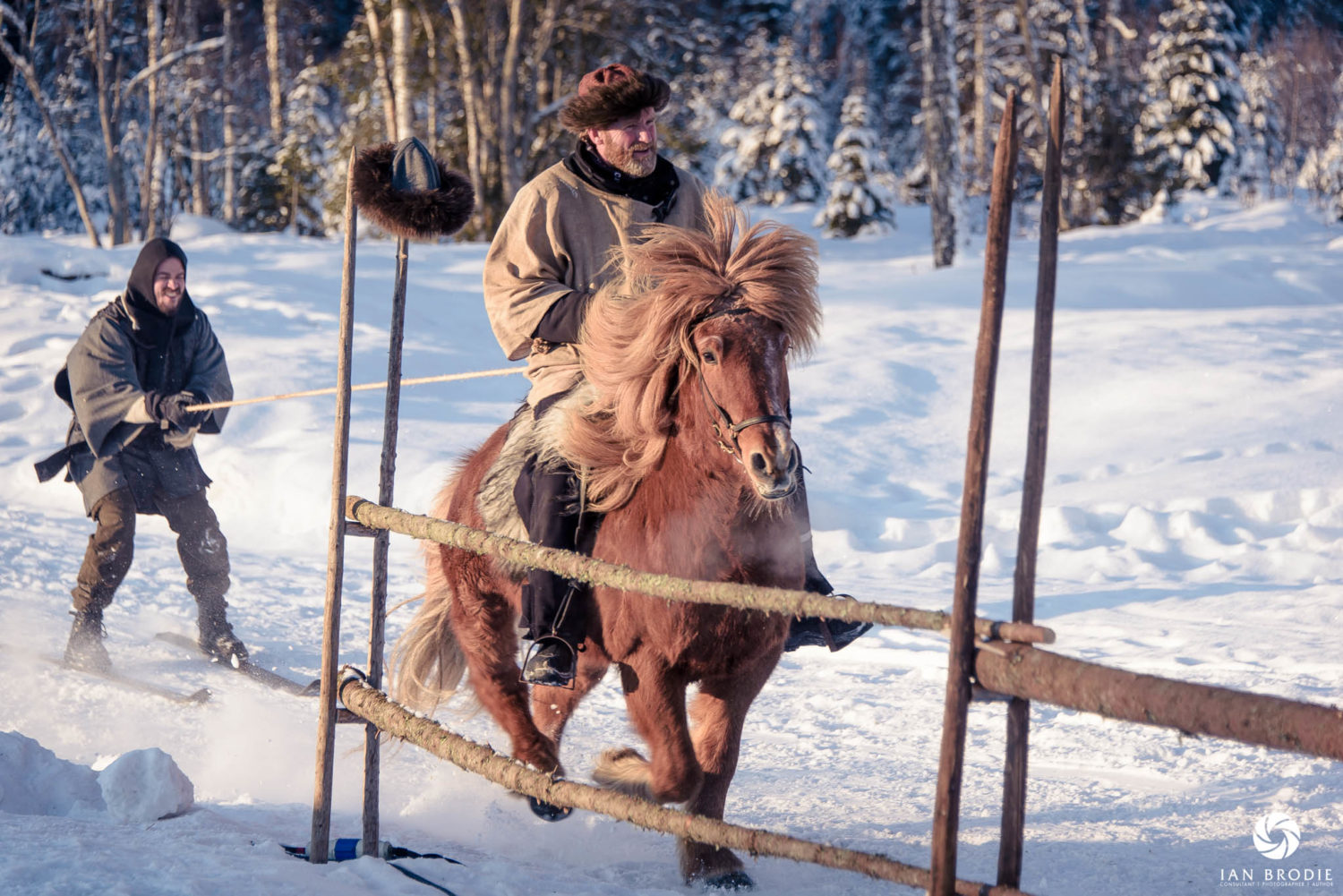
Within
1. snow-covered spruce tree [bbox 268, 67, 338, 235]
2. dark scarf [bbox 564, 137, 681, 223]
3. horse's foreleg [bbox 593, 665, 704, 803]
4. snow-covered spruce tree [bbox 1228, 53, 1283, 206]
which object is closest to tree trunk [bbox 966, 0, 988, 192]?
snow-covered spruce tree [bbox 1228, 53, 1283, 206]

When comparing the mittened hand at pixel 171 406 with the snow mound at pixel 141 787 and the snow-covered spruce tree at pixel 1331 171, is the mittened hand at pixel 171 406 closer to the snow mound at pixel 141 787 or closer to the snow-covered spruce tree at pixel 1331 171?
the snow mound at pixel 141 787

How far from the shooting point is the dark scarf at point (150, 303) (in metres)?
5.62

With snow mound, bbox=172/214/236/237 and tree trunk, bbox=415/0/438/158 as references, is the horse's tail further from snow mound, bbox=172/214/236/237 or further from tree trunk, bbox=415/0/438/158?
snow mound, bbox=172/214/236/237

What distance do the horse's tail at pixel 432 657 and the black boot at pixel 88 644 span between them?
2.00 meters

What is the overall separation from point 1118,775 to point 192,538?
4447 mm

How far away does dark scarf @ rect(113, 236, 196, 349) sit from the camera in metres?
5.62

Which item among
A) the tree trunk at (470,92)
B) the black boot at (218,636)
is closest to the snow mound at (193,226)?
the tree trunk at (470,92)

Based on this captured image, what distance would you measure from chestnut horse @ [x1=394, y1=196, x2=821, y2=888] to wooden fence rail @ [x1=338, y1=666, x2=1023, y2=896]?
417 mm

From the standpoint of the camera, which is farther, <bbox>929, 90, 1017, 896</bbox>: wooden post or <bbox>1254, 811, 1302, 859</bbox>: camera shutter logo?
<bbox>1254, 811, 1302, 859</bbox>: camera shutter logo

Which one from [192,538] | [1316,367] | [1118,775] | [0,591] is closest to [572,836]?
[1118,775]

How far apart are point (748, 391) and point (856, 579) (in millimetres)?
4545

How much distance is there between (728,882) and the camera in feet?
10.6

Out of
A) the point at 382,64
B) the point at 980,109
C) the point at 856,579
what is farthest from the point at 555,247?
the point at 980,109

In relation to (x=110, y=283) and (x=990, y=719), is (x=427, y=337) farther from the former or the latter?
(x=990, y=719)
